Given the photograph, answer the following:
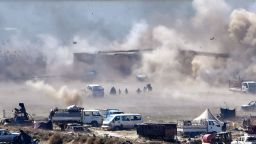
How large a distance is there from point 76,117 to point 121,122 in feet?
12.8

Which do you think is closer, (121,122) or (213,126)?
(213,126)

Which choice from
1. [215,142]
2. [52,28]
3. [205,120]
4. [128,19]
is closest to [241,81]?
[205,120]

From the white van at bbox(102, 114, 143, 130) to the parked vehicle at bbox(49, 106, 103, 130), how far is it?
90.6 inches

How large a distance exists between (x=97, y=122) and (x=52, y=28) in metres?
106

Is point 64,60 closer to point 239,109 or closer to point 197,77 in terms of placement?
point 197,77

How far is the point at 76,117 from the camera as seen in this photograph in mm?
62156

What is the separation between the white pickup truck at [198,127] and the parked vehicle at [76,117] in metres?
7.92

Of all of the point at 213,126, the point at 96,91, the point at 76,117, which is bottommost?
the point at 213,126

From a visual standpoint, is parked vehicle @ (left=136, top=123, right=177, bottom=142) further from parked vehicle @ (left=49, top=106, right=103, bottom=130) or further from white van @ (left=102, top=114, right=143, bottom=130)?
parked vehicle @ (left=49, top=106, right=103, bottom=130)

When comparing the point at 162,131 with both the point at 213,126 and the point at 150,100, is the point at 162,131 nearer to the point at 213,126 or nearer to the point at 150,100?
the point at 213,126

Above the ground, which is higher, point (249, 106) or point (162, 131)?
point (249, 106)

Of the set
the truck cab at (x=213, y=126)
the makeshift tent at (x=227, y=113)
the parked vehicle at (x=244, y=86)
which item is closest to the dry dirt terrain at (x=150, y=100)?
the parked vehicle at (x=244, y=86)

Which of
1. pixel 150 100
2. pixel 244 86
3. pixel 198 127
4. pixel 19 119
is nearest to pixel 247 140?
pixel 198 127

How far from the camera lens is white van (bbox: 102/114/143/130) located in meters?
59.5
